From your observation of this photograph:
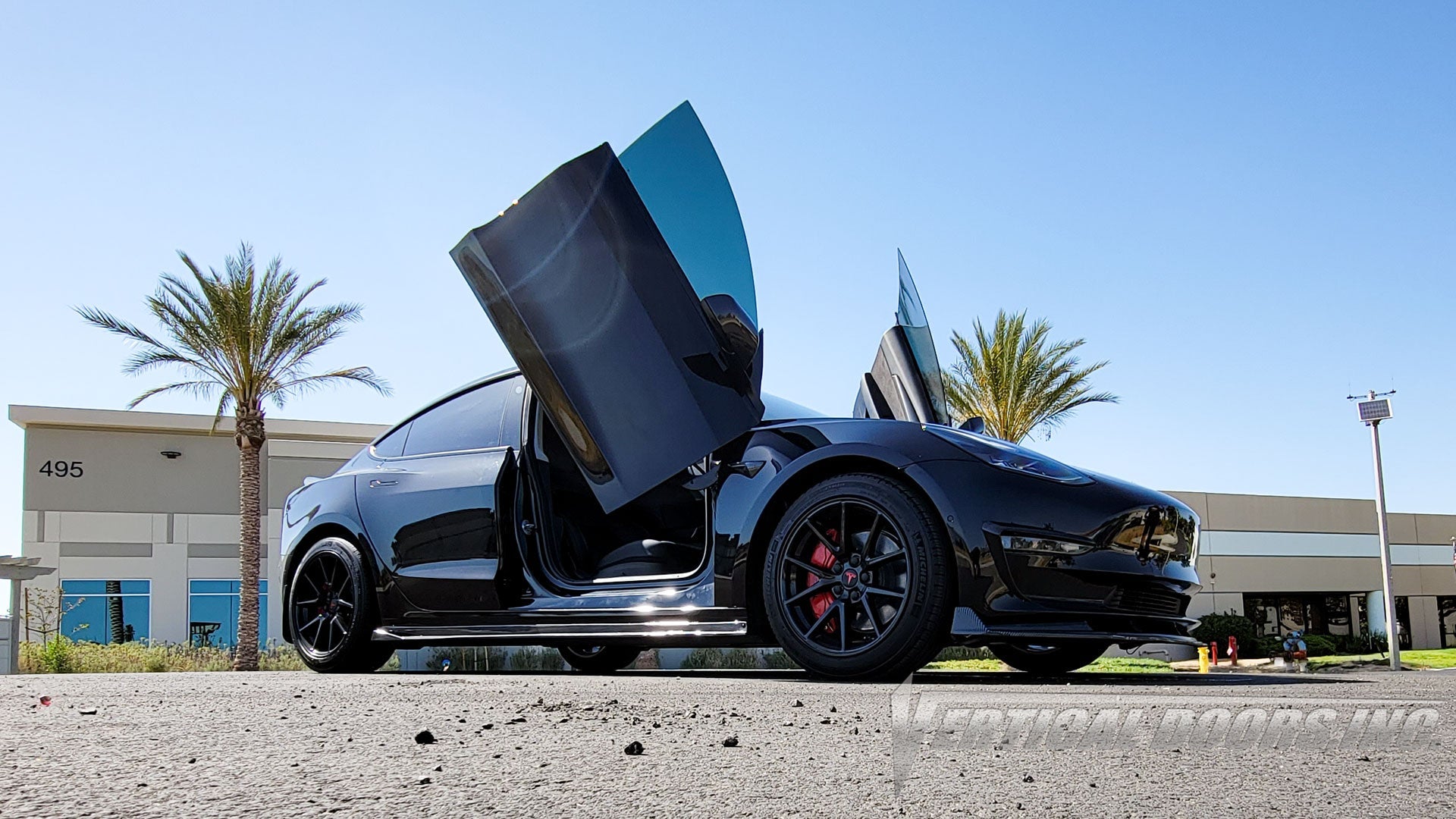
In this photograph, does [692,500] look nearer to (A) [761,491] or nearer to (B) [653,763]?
(A) [761,491]

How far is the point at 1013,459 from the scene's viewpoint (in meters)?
4.74

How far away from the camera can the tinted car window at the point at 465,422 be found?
6410 millimetres

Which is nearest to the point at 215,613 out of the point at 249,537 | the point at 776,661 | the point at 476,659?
the point at 249,537

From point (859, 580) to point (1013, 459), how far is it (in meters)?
0.74

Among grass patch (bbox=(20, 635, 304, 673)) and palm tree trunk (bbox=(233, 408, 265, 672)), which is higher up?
palm tree trunk (bbox=(233, 408, 265, 672))

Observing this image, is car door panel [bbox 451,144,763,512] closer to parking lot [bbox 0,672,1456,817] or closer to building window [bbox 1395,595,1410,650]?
parking lot [bbox 0,672,1456,817]

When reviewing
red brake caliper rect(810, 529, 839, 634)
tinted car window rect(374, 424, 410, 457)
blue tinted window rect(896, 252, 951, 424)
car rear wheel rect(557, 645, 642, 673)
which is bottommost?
car rear wheel rect(557, 645, 642, 673)

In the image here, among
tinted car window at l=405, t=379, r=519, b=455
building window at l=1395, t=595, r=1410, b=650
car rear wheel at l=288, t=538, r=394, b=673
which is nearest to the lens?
tinted car window at l=405, t=379, r=519, b=455

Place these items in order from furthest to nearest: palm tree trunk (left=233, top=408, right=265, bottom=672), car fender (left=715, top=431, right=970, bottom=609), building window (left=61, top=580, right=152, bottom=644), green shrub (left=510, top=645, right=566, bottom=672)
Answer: building window (left=61, top=580, right=152, bottom=644)
palm tree trunk (left=233, top=408, right=265, bottom=672)
green shrub (left=510, top=645, right=566, bottom=672)
car fender (left=715, top=431, right=970, bottom=609)

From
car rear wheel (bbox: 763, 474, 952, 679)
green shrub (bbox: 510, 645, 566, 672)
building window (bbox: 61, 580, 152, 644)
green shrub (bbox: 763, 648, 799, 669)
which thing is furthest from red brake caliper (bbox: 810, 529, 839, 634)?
building window (bbox: 61, 580, 152, 644)

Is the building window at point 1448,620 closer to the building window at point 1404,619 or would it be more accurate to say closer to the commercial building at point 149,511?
the building window at point 1404,619

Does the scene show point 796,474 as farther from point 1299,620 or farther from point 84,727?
point 1299,620

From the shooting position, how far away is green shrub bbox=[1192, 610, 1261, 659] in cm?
3422

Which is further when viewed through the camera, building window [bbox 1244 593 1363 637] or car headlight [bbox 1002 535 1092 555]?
building window [bbox 1244 593 1363 637]
